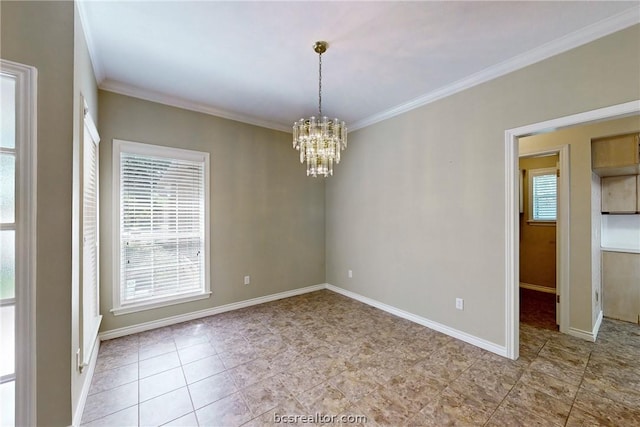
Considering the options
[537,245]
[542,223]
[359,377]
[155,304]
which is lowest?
[359,377]

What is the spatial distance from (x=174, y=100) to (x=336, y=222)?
2.99 meters

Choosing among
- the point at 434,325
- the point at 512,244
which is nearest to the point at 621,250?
the point at 512,244

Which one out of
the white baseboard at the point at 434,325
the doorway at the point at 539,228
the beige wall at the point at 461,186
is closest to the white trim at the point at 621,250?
the beige wall at the point at 461,186

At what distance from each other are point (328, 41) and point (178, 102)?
2.18m

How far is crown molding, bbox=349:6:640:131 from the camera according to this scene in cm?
187

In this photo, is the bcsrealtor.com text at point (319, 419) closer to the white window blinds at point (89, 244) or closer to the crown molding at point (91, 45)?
the white window blinds at point (89, 244)

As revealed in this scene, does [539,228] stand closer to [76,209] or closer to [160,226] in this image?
[160,226]

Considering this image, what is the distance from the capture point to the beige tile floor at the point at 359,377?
179 cm

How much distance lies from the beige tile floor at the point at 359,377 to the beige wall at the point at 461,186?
0.45 m

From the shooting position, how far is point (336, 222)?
4.57 metres

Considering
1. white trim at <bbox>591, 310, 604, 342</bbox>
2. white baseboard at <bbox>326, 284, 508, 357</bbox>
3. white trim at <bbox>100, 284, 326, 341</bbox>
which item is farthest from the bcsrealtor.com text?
white trim at <bbox>591, 310, 604, 342</bbox>

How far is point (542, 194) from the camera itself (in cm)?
475

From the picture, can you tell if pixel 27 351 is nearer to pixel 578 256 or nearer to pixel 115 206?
pixel 115 206

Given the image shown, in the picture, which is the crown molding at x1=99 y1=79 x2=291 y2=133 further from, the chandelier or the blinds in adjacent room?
the chandelier
